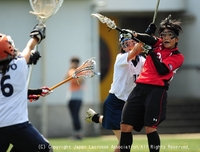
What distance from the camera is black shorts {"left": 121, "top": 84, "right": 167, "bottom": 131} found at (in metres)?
6.93

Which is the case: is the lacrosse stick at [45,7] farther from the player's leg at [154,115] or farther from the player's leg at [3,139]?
the player's leg at [3,139]

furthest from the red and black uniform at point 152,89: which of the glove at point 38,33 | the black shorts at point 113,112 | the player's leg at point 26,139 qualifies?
the player's leg at point 26,139

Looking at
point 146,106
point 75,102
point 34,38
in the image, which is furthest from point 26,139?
point 75,102

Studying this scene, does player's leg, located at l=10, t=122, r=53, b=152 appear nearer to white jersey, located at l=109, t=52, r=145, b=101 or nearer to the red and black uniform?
the red and black uniform

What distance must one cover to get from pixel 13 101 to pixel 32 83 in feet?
29.4

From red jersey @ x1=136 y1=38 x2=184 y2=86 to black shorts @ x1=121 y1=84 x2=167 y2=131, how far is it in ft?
0.23

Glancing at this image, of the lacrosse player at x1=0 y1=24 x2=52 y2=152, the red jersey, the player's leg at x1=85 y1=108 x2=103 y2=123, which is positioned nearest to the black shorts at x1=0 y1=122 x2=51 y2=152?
the lacrosse player at x1=0 y1=24 x2=52 y2=152

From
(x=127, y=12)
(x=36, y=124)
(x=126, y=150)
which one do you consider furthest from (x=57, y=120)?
(x=126, y=150)

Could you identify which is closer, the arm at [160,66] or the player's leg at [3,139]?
the player's leg at [3,139]

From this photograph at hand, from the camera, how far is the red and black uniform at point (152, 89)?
22.7ft

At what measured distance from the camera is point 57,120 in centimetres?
1488

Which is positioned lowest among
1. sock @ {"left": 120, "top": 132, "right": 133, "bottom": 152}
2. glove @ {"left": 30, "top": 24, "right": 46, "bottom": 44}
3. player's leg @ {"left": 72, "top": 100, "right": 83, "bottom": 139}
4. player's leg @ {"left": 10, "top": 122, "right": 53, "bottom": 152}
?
Answer: player's leg @ {"left": 72, "top": 100, "right": 83, "bottom": 139}

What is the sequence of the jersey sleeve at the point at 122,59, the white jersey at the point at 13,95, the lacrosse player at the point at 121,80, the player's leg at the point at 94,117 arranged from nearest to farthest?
the white jersey at the point at 13,95, the jersey sleeve at the point at 122,59, the lacrosse player at the point at 121,80, the player's leg at the point at 94,117

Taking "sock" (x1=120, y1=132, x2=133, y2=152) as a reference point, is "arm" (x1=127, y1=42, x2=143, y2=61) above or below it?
above
